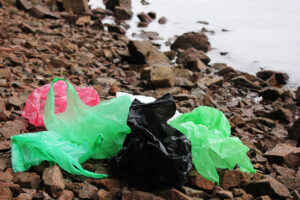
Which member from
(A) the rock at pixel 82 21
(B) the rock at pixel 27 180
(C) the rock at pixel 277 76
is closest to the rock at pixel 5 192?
(B) the rock at pixel 27 180

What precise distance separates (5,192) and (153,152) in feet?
2.86

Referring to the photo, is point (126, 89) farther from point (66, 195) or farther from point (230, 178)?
point (66, 195)

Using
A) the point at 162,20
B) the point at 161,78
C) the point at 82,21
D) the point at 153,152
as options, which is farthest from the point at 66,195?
the point at 162,20

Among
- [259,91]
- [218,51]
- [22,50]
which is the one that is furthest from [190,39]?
[22,50]

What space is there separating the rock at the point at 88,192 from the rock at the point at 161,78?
260 centimetres

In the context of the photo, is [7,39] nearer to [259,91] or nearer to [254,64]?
[259,91]

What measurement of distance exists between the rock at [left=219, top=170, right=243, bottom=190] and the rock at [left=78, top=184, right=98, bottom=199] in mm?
928

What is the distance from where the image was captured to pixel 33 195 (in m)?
1.66

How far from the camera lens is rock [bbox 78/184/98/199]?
1.76 m

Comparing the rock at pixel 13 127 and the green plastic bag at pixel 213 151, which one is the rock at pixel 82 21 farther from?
the green plastic bag at pixel 213 151

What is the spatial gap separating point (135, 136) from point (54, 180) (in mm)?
579

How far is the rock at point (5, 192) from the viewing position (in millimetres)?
1556

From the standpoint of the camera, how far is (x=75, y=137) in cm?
214

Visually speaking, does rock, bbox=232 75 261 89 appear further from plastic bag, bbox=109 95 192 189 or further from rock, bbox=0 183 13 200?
rock, bbox=0 183 13 200
